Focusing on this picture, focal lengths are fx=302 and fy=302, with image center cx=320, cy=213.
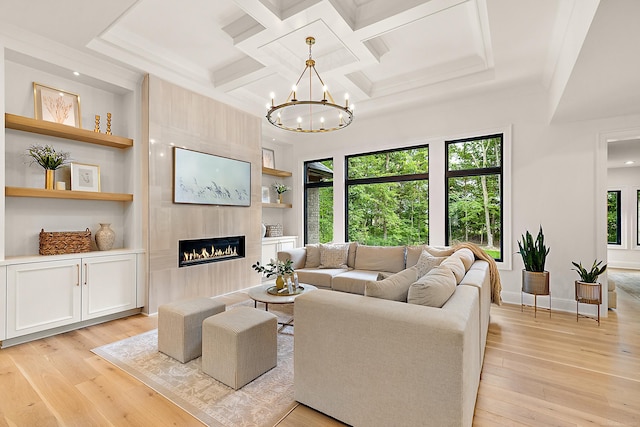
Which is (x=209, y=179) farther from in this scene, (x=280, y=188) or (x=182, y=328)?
(x=182, y=328)

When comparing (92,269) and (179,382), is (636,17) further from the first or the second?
(92,269)

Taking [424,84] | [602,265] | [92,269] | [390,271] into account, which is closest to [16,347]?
[92,269]

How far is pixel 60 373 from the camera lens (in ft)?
7.77

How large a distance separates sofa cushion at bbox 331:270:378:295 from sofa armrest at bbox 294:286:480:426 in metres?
1.98

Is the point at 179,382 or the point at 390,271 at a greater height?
the point at 390,271

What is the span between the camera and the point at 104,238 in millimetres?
3600

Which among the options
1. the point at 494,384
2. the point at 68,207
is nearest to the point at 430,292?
the point at 494,384

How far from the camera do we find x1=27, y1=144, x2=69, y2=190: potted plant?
321cm

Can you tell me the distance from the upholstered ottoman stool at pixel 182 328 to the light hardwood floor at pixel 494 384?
0.37m

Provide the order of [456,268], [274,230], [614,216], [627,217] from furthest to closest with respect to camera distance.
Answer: [614,216] < [627,217] < [274,230] < [456,268]

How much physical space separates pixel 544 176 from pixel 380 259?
2.46 metres

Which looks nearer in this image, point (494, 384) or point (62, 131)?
point (494, 384)

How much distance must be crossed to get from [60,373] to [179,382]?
3.34 ft

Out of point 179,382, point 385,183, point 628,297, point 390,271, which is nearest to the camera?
point 179,382
